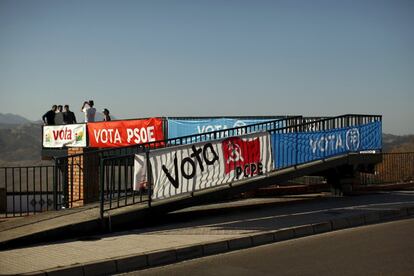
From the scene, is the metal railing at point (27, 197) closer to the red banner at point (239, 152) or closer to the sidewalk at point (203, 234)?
the sidewalk at point (203, 234)

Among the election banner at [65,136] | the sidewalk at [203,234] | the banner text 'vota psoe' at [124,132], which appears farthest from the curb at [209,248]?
the election banner at [65,136]

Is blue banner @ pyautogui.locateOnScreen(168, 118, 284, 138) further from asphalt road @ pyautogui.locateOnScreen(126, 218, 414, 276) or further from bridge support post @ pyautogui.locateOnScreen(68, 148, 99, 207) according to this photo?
asphalt road @ pyautogui.locateOnScreen(126, 218, 414, 276)

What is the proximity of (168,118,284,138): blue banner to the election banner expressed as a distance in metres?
3.69

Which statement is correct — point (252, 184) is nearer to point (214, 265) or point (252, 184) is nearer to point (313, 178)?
point (214, 265)

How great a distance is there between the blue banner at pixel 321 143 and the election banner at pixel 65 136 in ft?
24.9

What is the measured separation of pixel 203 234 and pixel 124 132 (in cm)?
745

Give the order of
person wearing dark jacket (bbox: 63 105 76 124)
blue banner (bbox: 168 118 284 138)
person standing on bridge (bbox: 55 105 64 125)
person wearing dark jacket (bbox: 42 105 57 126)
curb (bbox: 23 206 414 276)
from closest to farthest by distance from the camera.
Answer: curb (bbox: 23 206 414 276)
blue banner (bbox: 168 118 284 138)
person wearing dark jacket (bbox: 63 105 76 124)
person wearing dark jacket (bbox: 42 105 57 126)
person standing on bridge (bbox: 55 105 64 125)

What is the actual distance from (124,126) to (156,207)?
6151 mm

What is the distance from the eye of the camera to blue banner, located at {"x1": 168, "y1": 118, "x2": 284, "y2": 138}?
1414 centimetres

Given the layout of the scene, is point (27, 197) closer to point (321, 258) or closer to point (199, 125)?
point (199, 125)

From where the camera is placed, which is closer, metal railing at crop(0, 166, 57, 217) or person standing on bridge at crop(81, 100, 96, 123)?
metal railing at crop(0, 166, 57, 217)

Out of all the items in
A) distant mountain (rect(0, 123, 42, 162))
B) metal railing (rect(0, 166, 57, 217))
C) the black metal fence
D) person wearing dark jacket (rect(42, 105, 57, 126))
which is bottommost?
distant mountain (rect(0, 123, 42, 162))

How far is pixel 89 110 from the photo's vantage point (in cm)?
1792

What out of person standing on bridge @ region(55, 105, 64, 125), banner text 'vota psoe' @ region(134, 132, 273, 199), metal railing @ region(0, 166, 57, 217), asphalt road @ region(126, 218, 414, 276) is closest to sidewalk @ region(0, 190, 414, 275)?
asphalt road @ region(126, 218, 414, 276)
